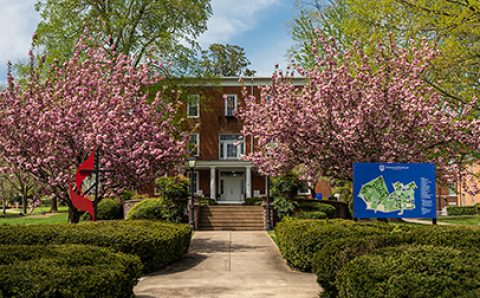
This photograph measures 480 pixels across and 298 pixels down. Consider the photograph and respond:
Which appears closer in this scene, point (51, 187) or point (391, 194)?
point (391, 194)

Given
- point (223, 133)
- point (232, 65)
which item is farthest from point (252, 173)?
point (232, 65)

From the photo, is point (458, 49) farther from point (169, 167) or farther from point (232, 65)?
point (232, 65)

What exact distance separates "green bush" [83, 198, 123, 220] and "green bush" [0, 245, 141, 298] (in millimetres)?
19350

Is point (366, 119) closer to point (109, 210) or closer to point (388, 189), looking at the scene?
point (388, 189)

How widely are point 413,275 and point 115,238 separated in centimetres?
732

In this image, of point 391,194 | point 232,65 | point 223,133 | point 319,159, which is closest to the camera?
point 391,194

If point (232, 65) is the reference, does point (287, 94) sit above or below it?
below

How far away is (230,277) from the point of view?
10492 mm

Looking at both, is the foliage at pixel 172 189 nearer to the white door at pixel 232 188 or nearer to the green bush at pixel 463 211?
the white door at pixel 232 188

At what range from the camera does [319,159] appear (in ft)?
51.6

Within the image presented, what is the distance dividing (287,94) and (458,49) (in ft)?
18.8

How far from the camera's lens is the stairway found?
79.7ft

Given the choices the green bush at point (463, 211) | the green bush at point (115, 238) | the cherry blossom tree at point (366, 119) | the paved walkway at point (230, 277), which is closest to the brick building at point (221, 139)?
the green bush at point (463, 211)

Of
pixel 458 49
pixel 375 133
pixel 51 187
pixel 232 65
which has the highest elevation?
pixel 232 65
